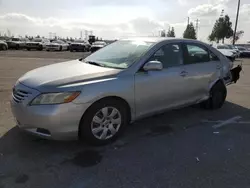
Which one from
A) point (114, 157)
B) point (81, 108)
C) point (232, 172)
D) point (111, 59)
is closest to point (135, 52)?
point (111, 59)

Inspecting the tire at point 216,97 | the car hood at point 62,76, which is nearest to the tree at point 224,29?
the tire at point 216,97

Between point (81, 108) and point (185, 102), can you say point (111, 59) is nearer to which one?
point (81, 108)

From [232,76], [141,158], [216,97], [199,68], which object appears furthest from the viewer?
[232,76]

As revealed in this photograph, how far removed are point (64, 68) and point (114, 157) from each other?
164cm

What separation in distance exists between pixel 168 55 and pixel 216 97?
5.89 ft

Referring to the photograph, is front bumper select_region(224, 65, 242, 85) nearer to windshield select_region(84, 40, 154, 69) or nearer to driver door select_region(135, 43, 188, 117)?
driver door select_region(135, 43, 188, 117)

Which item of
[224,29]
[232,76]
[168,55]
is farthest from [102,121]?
[224,29]

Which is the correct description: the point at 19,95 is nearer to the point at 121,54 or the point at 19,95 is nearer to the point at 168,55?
the point at 121,54

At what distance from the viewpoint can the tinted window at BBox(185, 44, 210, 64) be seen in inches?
190

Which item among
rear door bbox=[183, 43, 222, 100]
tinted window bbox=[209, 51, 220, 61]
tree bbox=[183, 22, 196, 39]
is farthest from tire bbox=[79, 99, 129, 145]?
tree bbox=[183, 22, 196, 39]

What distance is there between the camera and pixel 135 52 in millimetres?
4254

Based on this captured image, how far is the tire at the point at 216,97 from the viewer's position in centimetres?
547

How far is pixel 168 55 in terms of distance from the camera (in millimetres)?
4477

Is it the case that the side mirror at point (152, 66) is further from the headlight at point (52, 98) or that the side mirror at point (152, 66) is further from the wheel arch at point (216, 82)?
the wheel arch at point (216, 82)
